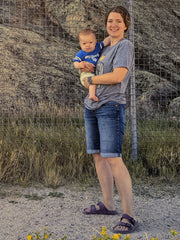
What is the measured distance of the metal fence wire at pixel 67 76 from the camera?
18.3 feet

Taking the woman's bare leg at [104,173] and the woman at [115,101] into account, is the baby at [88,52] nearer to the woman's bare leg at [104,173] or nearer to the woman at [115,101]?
the woman at [115,101]

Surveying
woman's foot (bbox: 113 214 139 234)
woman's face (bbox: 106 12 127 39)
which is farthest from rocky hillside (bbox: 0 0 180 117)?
woman's foot (bbox: 113 214 139 234)

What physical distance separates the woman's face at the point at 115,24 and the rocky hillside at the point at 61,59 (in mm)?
2177

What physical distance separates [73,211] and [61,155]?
1384 mm

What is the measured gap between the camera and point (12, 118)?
5883mm

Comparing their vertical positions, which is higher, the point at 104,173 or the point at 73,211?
the point at 104,173

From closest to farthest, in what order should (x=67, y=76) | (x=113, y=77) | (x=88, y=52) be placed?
(x=113, y=77)
(x=88, y=52)
(x=67, y=76)

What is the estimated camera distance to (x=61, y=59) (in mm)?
8367

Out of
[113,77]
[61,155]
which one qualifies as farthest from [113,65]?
[61,155]

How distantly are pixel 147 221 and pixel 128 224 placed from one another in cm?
46

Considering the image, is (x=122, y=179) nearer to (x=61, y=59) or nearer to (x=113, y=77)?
(x=113, y=77)

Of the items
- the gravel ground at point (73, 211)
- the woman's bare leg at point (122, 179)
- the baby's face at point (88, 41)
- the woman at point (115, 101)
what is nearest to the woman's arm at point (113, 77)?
the woman at point (115, 101)

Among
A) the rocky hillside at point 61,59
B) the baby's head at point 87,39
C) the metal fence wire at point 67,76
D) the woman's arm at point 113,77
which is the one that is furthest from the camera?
the rocky hillside at point 61,59

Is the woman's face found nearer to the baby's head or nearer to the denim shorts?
the baby's head
